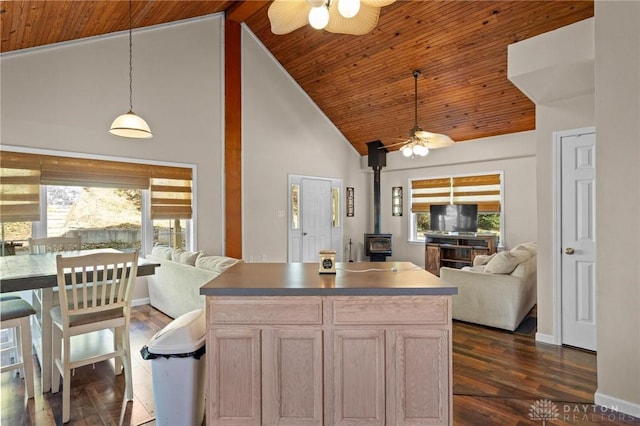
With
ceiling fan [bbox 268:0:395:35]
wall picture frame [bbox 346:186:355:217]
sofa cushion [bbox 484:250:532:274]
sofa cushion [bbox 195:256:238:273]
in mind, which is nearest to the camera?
ceiling fan [bbox 268:0:395:35]

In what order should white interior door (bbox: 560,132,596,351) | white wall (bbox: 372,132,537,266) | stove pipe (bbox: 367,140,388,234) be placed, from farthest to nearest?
stove pipe (bbox: 367,140,388,234) < white wall (bbox: 372,132,537,266) < white interior door (bbox: 560,132,596,351)

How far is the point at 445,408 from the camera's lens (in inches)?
71.9

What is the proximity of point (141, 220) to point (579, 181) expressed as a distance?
17.9 feet

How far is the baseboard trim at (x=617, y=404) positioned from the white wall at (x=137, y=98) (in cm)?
507

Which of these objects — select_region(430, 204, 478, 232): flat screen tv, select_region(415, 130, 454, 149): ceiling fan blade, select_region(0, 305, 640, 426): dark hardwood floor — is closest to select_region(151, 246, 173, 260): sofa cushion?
select_region(0, 305, 640, 426): dark hardwood floor

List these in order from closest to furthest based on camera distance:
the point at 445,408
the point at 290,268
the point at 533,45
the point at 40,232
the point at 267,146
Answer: the point at 445,408
the point at 290,268
the point at 533,45
the point at 40,232
the point at 267,146

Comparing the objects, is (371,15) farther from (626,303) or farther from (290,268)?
(626,303)

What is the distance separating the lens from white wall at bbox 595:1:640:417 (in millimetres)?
2180

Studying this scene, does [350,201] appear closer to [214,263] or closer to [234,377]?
[214,263]

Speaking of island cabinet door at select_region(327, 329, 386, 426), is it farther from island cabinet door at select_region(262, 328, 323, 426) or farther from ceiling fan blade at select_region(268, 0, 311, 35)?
ceiling fan blade at select_region(268, 0, 311, 35)

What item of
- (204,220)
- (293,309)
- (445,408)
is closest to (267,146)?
(204,220)

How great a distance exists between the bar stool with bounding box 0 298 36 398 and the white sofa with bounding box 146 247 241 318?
1384mm

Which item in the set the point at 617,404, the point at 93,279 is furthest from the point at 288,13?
the point at 617,404

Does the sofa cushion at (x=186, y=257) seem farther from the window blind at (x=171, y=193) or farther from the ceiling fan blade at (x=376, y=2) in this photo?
the ceiling fan blade at (x=376, y=2)
